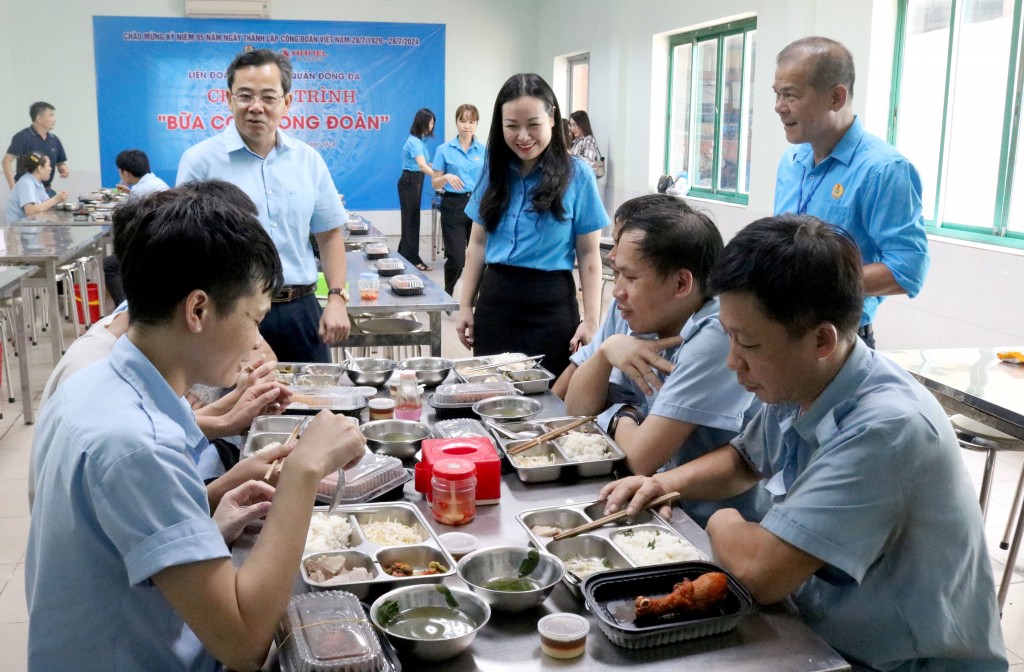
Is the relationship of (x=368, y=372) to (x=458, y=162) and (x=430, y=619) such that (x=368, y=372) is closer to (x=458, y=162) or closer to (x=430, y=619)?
(x=430, y=619)

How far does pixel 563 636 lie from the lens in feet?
3.88

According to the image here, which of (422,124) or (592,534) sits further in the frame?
(422,124)

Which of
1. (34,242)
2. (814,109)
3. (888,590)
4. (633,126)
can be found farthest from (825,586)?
(633,126)

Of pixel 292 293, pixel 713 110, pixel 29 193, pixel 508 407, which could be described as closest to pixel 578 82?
pixel 713 110

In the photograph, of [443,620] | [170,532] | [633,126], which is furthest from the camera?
[633,126]

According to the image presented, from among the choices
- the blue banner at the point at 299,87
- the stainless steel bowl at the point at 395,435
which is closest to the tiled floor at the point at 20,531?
the stainless steel bowl at the point at 395,435

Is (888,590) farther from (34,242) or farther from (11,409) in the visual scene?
(34,242)

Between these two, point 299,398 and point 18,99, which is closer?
point 299,398

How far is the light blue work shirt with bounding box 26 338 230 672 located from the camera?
1090mm

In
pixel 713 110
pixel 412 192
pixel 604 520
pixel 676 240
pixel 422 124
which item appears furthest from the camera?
pixel 412 192

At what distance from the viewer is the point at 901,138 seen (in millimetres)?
5094

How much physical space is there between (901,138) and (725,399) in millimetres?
3961

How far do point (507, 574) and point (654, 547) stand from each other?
0.26 meters

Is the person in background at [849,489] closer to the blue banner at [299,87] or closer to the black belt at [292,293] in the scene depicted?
the black belt at [292,293]
